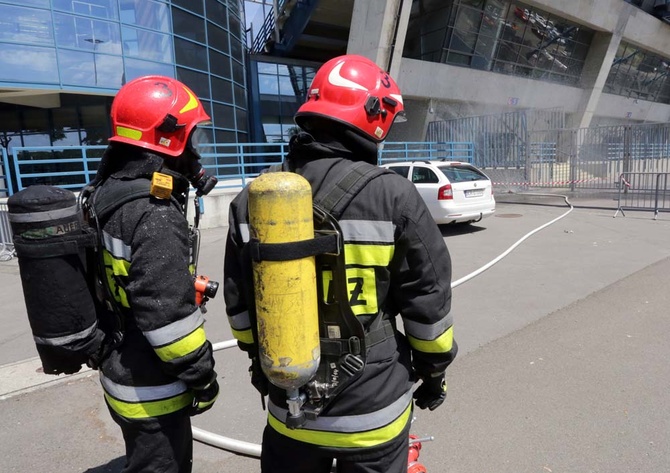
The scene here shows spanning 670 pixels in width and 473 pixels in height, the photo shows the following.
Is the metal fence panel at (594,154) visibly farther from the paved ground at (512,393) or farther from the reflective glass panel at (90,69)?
the reflective glass panel at (90,69)

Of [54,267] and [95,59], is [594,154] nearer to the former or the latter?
[95,59]

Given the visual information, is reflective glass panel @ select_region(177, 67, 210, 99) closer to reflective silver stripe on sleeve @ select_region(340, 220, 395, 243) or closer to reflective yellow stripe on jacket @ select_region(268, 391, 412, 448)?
reflective silver stripe on sleeve @ select_region(340, 220, 395, 243)

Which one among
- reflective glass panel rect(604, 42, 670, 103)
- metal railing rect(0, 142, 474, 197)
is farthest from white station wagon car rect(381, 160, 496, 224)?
reflective glass panel rect(604, 42, 670, 103)

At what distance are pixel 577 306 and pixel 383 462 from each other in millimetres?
4259

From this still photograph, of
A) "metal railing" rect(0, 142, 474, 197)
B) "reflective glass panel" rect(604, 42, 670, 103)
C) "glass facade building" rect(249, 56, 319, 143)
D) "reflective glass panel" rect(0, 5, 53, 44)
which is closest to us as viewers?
"reflective glass panel" rect(0, 5, 53, 44)

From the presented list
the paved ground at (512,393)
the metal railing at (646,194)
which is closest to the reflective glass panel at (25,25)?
the paved ground at (512,393)

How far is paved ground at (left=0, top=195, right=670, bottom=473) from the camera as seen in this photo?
2.70m

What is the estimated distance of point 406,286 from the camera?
158 cm

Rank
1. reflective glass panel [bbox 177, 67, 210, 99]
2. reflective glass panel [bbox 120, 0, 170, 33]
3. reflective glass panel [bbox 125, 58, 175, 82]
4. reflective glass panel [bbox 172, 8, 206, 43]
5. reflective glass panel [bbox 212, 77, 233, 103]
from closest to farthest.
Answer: reflective glass panel [bbox 120, 0, 170, 33]
reflective glass panel [bbox 125, 58, 175, 82]
reflective glass panel [bbox 172, 8, 206, 43]
reflective glass panel [bbox 177, 67, 210, 99]
reflective glass panel [bbox 212, 77, 233, 103]

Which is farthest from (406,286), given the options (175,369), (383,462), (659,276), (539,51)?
(539,51)

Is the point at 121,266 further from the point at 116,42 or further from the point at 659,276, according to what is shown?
the point at 116,42

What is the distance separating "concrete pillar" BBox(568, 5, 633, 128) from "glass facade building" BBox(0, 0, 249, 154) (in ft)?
63.8

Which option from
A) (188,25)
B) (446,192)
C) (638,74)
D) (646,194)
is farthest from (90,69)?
(638,74)

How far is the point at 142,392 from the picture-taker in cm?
181
